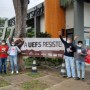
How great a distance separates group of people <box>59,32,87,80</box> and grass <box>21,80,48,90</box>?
1.67 metres

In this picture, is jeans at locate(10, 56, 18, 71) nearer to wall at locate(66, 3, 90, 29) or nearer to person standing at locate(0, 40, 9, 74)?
person standing at locate(0, 40, 9, 74)

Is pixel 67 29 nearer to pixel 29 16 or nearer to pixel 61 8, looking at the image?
pixel 61 8

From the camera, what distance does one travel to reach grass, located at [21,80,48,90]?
12.1m

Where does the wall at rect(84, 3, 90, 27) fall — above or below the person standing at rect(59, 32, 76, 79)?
above

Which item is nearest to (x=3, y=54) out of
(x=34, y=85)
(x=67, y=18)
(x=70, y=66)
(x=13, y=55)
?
(x=13, y=55)

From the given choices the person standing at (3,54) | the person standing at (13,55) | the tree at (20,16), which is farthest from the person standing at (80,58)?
the tree at (20,16)

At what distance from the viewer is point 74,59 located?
13.8m

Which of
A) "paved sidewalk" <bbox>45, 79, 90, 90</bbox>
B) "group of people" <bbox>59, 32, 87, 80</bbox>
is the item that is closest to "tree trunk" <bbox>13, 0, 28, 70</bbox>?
"group of people" <bbox>59, 32, 87, 80</bbox>

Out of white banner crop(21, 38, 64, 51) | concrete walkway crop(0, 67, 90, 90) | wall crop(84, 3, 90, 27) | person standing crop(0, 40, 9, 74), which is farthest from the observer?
wall crop(84, 3, 90, 27)

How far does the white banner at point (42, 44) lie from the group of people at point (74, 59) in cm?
138

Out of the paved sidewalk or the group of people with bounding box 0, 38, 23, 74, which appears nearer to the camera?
the paved sidewalk

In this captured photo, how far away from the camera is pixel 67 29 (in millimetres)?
24828

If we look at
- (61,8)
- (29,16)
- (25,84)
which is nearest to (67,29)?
(61,8)

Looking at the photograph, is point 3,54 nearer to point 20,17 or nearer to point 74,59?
point 20,17
